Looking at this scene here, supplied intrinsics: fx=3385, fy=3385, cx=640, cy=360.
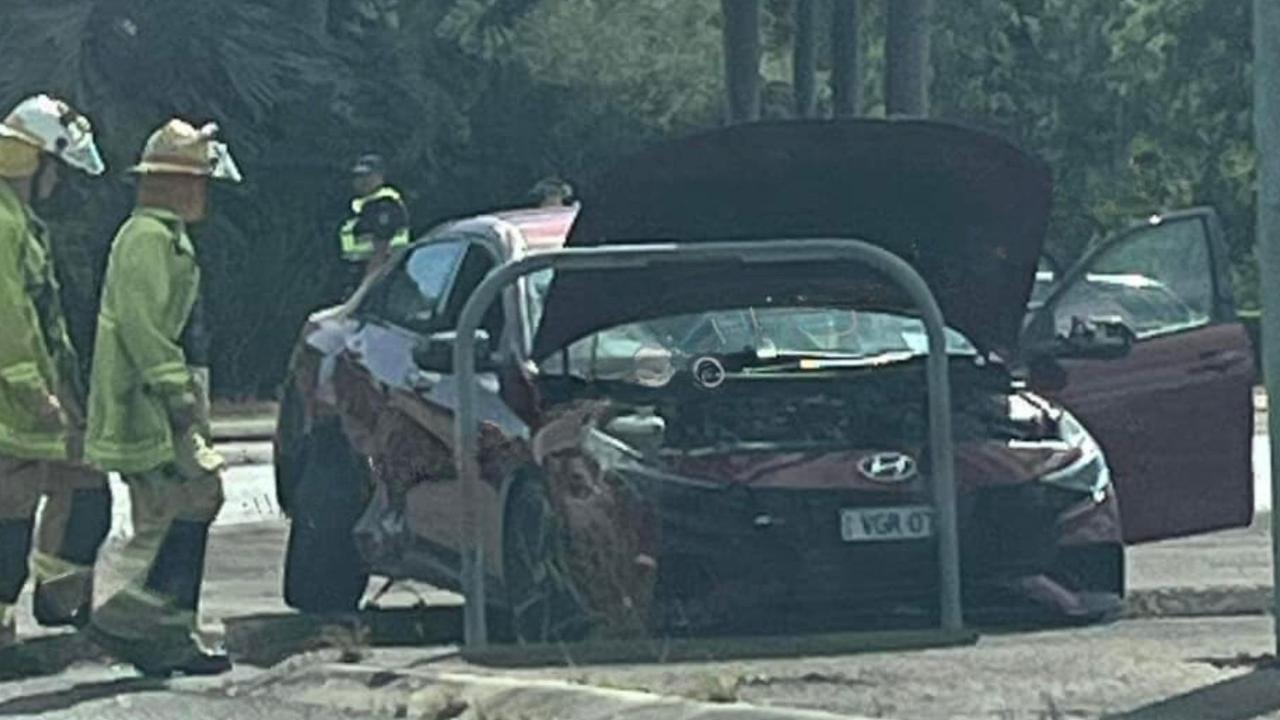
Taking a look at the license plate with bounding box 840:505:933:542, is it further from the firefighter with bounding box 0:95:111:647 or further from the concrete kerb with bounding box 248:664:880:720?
the firefighter with bounding box 0:95:111:647

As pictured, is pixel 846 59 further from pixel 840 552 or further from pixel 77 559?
pixel 840 552

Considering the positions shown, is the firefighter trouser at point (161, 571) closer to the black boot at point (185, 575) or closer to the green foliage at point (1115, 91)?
the black boot at point (185, 575)

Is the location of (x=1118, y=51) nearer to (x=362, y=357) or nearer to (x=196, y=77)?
(x=196, y=77)

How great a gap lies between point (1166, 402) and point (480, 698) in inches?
161

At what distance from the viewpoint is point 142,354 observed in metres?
11.3

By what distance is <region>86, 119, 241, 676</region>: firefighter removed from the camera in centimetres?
1131

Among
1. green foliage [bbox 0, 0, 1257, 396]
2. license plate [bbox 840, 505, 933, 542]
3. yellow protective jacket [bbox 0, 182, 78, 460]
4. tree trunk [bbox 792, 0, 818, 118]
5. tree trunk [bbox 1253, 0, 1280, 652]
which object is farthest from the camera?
tree trunk [bbox 792, 0, 818, 118]

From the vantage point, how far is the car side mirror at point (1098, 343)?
41.5 ft

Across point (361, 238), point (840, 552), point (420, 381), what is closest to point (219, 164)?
point (420, 381)

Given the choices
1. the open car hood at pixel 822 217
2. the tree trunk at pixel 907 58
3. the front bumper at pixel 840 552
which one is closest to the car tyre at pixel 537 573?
→ the front bumper at pixel 840 552

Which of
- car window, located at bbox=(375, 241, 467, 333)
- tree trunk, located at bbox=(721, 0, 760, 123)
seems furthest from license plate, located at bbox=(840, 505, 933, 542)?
tree trunk, located at bbox=(721, 0, 760, 123)

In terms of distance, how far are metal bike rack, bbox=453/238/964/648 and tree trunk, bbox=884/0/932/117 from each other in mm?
29562

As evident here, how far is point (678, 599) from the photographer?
1125 cm

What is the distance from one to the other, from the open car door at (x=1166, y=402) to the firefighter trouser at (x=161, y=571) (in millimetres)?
3176
